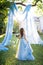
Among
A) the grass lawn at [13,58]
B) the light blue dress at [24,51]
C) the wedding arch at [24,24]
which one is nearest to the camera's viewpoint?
the grass lawn at [13,58]

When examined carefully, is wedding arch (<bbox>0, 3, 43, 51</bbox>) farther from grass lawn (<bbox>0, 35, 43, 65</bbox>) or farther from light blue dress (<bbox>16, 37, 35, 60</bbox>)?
light blue dress (<bbox>16, 37, 35, 60</bbox>)

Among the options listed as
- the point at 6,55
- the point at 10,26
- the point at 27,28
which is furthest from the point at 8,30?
the point at 6,55

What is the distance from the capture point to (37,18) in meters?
12.6

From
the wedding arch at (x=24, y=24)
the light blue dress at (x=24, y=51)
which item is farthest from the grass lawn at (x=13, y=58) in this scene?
the wedding arch at (x=24, y=24)

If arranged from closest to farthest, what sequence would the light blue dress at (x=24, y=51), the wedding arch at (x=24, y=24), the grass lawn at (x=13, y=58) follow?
the grass lawn at (x=13, y=58) < the light blue dress at (x=24, y=51) < the wedding arch at (x=24, y=24)

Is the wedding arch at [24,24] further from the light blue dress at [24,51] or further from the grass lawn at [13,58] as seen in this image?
the light blue dress at [24,51]

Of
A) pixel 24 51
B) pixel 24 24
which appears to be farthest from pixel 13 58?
pixel 24 24

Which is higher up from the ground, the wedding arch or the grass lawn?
the wedding arch

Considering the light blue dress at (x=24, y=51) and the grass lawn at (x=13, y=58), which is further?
the light blue dress at (x=24, y=51)

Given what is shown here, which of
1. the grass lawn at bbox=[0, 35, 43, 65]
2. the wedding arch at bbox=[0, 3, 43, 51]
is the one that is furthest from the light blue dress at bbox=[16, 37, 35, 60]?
the wedding arch at bbox=[0, 3, 43, 51]

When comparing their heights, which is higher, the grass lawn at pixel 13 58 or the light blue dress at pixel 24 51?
the light blue dress at pixel 24 51

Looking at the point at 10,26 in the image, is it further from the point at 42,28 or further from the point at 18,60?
the point at 42,28

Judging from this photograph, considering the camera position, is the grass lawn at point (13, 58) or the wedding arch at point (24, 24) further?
the wedding arch at point (24, 24)

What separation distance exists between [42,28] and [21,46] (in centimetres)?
642
